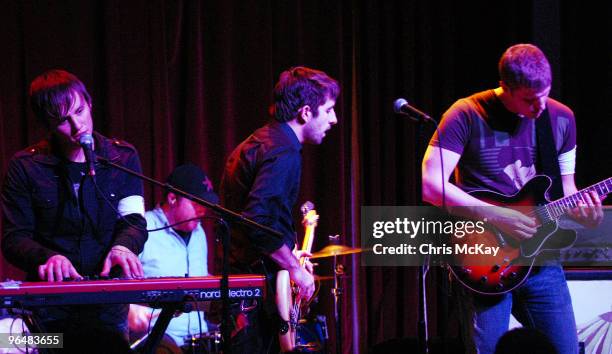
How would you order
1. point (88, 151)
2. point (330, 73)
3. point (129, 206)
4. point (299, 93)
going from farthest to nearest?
point (330, 73), point (299, 93), point (129, 206), point (88, 151)

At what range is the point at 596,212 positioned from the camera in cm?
369

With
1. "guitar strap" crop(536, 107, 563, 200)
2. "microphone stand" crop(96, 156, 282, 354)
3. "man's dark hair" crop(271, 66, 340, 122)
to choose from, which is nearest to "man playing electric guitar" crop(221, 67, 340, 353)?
"man's dark hair" crop(271, 66, 340, 122)

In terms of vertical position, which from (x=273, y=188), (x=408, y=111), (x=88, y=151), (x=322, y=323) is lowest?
(x=322, y=323)

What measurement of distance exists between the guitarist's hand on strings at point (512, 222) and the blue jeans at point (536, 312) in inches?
7.2

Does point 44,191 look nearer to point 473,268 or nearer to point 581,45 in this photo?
point 473,268

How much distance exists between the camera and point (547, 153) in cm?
367

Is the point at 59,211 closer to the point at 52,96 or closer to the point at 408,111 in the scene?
the point at 52,96

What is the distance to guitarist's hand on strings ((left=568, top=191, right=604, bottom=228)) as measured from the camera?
369 centimetres

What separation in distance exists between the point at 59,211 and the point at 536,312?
219 centimetres

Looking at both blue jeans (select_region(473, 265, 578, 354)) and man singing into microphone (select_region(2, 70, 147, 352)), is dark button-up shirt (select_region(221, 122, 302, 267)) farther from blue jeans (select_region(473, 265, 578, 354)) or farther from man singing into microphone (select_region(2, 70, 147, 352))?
blue jeans (select_region(473, 265, 578, 354))

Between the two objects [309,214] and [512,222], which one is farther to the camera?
[309,214]

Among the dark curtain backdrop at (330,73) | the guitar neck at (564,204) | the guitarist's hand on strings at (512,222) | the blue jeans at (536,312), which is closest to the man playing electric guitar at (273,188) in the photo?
the blue jeans at (536,312)

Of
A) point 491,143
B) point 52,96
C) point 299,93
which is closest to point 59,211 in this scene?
point 52,96

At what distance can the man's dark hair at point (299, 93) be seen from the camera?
3707 millimetres
